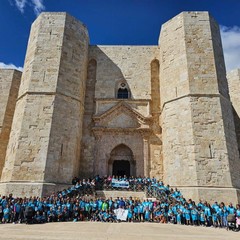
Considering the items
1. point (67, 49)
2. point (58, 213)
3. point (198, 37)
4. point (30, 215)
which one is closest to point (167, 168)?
point (58, 213)

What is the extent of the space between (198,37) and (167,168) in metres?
7.68

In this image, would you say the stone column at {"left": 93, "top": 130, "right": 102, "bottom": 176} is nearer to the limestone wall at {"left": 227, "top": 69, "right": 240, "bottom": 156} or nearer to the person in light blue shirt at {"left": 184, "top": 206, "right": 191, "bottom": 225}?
the person in light blue shirt at {"left": 184, "top": 206, "right": 191, "bottom": 225}

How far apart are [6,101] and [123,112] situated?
8.07 metres

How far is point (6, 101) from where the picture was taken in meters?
15.0

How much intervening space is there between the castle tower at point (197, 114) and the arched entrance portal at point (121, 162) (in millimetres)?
2285

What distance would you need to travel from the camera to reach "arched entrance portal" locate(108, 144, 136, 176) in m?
13.2

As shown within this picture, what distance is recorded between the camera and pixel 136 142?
43.4 feet

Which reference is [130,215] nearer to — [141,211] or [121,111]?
[141,211]

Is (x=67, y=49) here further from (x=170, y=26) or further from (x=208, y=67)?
(x=208, y=67)

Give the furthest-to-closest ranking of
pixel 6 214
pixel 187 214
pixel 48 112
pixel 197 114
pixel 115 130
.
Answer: pixel 115 130, pixel 48 112, pixel 197 114, pixel 187 214, pixel 6 214

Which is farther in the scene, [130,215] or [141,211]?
[141,211]

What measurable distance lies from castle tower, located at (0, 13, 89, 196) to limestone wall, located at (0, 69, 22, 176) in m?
2.86

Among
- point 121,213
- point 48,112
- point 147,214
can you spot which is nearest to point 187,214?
point 147,214

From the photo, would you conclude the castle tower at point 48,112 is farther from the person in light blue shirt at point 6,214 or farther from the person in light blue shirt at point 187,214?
the person in light blue shirt at point 187,214
